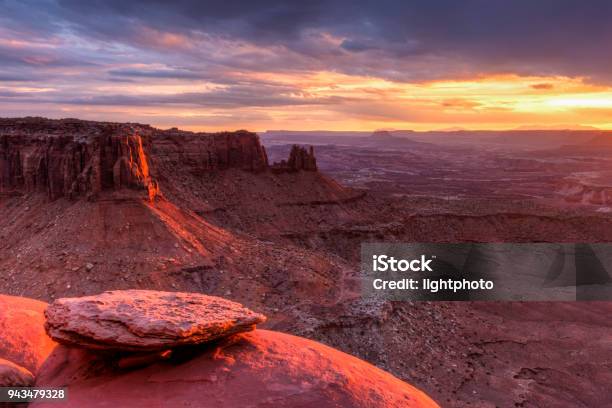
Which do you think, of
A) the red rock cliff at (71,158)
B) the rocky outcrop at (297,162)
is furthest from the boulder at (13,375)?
the rocky outcrop at (297,162)

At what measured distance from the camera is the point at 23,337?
14.1 meters

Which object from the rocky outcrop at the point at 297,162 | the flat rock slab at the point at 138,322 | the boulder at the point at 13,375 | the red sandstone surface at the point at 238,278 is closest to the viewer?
the flat rock slab at the point at 138,322

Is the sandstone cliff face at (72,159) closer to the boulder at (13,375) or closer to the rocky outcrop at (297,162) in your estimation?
the rocky outcrop at (297,162)

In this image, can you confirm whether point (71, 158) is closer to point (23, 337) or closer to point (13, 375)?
point (23, 337)

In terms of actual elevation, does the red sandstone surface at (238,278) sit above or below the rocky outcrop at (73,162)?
below

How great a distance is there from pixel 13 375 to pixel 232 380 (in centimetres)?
548

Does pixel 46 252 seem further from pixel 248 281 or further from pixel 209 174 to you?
pixel 209 174

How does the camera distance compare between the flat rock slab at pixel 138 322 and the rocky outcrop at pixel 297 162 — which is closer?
the flat rock slab at pixel 138 322

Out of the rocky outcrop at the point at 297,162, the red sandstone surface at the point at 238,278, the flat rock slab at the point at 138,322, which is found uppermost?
the rocky outcrop at the point at 297,162

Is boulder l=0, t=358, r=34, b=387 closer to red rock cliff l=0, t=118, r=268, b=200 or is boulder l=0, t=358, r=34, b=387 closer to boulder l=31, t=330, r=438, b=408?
boulder l=31, t=330, r=438, b=408

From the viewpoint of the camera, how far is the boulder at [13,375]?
11305 mm

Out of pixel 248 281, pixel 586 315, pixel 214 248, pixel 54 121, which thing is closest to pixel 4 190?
pixel 54 121

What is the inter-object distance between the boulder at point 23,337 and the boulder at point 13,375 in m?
0.85

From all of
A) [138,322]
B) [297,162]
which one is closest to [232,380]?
[138,322]
